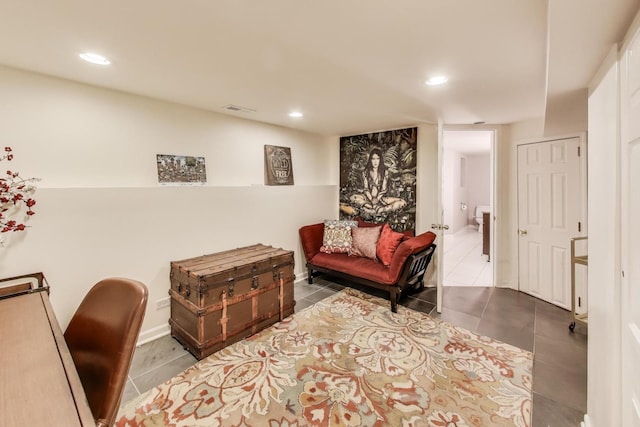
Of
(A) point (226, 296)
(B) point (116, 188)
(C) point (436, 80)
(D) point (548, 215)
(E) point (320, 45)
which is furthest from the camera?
(D) point (548, 215)

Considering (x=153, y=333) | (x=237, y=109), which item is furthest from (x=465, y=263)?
(x=153, y=333)

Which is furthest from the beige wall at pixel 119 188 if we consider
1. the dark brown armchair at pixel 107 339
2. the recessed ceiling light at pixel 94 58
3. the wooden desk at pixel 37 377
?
the dark brown armchair at pixel 107 339

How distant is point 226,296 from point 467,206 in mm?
8647

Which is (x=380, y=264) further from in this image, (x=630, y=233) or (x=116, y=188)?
(x=116, y=188)

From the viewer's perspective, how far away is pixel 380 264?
3.53m

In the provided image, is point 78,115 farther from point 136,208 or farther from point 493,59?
point 493,59

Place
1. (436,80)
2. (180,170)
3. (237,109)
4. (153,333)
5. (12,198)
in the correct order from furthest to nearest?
(237,109) < (180,170) < (153,333) < (436,80) < (12,198)

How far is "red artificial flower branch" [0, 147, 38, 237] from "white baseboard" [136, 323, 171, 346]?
1256 millimetres

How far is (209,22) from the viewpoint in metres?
1.46

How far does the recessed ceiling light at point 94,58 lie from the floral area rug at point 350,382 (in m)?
2.24

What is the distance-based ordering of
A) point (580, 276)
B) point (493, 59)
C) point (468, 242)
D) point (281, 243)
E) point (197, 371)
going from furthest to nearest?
1. point (468, 242)
2. point (281, 243)
3. point (580, 276)
4. point (197, 371)
5. point (493, 59)

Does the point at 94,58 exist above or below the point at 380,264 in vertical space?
above

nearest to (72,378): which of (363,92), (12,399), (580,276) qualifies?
(12,399)

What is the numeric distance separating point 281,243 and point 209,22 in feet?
9.19
